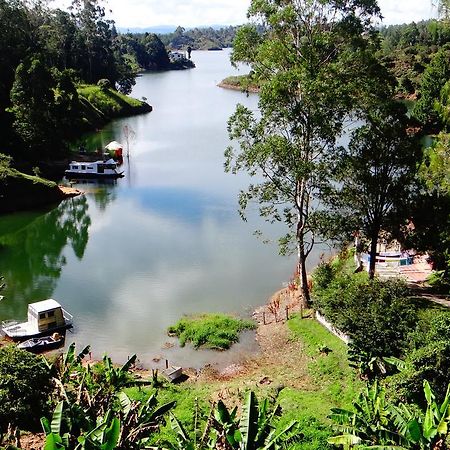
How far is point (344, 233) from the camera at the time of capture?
2125cm

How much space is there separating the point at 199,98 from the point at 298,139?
80.0m

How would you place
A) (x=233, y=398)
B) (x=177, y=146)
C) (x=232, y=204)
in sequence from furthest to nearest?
(x=177, y=146)
(x=232, y=204)
(x=233, y=398)

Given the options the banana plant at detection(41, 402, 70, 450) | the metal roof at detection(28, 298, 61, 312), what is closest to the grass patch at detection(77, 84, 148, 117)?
the metal roof at detection(28, 298, 61, 312)

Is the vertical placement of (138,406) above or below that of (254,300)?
above

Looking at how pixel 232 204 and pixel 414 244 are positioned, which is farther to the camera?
pixel 232 204

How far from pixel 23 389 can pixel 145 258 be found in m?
18.1

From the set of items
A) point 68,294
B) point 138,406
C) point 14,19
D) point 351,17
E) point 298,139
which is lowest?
point 68,294

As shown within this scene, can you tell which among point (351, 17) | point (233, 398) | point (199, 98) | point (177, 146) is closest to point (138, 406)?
point (233, 398)

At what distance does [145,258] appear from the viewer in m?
30.2

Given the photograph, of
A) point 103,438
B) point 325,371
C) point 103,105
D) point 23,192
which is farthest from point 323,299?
point 103,105

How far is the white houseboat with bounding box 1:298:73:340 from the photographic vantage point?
71.1ft

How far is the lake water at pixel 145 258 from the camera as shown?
75.9 feet

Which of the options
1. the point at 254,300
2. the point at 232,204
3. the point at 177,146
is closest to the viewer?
the point at 254,300

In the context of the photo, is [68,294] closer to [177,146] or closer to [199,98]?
[177,146]
